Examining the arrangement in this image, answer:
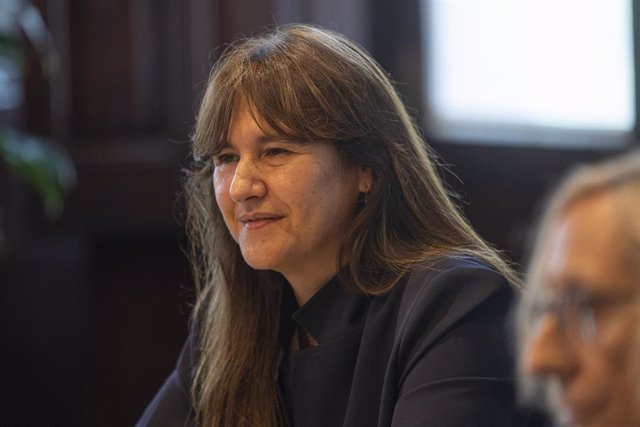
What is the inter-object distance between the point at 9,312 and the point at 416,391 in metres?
2.55

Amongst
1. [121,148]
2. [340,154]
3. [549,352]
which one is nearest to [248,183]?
[340,154]

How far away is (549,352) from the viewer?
0.93 m

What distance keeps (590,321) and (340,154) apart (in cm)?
99

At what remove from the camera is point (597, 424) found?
0.92 m

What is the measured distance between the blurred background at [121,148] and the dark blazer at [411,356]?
1.75m

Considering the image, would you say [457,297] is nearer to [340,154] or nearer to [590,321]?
[340,154]

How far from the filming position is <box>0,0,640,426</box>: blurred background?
3.72m

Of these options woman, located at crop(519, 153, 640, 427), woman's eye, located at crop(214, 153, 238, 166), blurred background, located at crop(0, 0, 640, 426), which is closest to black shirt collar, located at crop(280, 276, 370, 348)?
woman's eye, located at crop(214, 153, 238, 166)

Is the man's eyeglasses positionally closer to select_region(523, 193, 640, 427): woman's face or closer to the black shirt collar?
select_region(523, 193, 640, 427): woman's face

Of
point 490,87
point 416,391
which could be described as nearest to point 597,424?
point 416,391

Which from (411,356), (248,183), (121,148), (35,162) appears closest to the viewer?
(411,356)

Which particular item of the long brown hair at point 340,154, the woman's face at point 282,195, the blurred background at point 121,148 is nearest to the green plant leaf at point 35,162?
the blurred background at point 121,148

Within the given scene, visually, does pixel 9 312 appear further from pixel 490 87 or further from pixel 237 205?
pixel 237 205

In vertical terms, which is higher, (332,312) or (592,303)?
(592,303)
